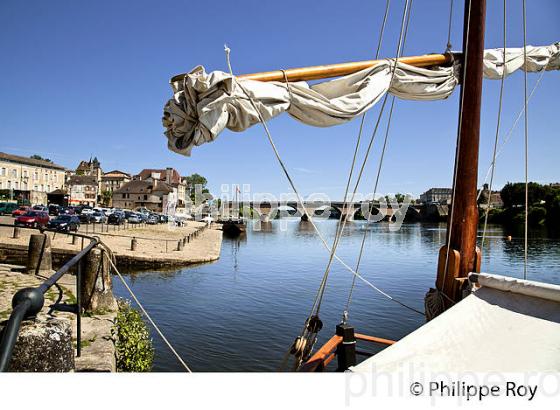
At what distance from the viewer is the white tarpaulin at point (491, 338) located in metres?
2.37

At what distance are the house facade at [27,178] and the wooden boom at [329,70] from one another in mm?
69683

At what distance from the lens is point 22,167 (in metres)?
69.8

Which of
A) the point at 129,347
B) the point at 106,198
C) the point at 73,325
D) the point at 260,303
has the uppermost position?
the point at 106,198

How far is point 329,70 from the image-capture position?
14.5 feet

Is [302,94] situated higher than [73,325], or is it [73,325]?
[302,94]

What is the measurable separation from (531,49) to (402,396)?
20.0 ft

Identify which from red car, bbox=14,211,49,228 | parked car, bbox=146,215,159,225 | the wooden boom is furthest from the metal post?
parked car, bbox=146,215,159,225

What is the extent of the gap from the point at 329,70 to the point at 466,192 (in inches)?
81.7

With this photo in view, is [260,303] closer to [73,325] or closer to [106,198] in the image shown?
[73,325]

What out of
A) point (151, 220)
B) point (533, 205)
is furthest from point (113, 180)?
point (533, 205)

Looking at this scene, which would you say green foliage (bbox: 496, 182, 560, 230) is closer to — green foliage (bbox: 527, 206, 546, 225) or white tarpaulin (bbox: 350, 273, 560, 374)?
green foliage (bbox: 527, 206, 546, 225)

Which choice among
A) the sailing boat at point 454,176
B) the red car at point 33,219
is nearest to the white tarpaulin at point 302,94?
the sailing boat at point 454,176

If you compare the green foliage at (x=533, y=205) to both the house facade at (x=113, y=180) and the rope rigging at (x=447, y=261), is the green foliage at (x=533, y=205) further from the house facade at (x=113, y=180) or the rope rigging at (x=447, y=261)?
the house facade at (x=113, y=180)

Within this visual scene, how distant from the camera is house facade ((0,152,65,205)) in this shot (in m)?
65.9
